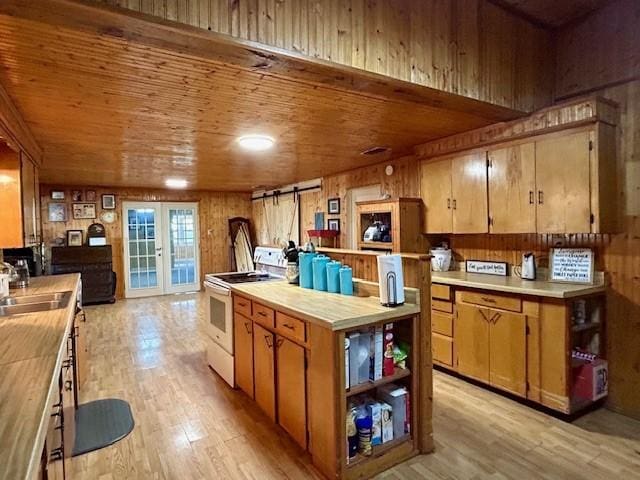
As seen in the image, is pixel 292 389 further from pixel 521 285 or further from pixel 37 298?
pixel 37 298

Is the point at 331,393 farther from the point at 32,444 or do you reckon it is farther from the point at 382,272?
the point at 32,444

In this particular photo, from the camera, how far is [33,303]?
8.66ft

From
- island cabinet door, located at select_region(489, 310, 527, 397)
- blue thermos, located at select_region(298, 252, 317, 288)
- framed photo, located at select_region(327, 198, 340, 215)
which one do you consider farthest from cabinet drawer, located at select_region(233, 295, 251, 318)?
framed photo, located at select_region(327, 198, 340, 215)

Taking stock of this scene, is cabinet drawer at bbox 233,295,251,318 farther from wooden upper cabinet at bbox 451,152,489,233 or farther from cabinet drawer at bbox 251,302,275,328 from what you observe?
wooden upper cabinet at bbox 451,152,489,233

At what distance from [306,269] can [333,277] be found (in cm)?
33

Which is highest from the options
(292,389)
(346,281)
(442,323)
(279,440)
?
(346,281)

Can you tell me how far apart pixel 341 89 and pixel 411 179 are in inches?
86.4

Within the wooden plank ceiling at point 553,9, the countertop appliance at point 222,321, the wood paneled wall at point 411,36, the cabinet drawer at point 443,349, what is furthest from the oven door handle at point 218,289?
the wooden plank ceiling at point 553,9

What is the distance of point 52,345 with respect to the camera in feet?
5.13

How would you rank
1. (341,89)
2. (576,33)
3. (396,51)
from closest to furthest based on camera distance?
(396,51) → (341,89) → (576,33)

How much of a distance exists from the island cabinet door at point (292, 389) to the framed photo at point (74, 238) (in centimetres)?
625

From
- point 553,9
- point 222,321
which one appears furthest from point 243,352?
point 553,9

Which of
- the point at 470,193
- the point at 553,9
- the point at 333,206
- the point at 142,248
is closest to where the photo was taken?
the point at 553,9

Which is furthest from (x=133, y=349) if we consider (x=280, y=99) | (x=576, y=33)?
(x=576, y=33)
